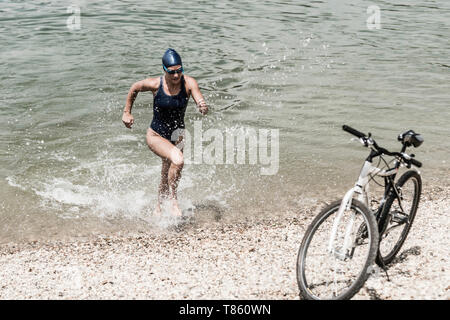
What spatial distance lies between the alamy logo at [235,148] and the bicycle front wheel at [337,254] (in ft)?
14.3

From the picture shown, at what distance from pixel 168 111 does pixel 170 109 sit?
5cm

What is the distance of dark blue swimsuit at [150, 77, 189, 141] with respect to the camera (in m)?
7.05

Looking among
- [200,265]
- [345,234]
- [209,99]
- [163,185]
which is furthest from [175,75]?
[209,99]

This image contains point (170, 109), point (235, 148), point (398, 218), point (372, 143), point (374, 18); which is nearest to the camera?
point (372, 143)

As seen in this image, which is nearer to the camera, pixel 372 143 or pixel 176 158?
pixel 372 143

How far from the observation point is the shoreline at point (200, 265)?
5172mm

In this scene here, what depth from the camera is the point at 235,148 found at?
10.9m

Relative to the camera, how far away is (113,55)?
17812 millimetres

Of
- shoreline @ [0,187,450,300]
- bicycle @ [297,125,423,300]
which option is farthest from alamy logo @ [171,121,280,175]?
bicycle @ [297,125,423,300]

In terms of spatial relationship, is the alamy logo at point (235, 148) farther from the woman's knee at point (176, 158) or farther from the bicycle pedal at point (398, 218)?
the bicycle pedal at point (398, 218)

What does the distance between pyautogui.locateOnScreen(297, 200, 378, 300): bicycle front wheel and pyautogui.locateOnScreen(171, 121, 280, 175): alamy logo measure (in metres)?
4.37

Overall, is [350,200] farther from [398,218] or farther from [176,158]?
[176,158]

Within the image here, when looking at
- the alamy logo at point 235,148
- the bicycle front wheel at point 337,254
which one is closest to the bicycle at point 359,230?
the bicycle front wheel at point 337,254
